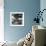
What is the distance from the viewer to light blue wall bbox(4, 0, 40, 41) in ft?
17.4

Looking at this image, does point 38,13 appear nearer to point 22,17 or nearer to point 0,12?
point 22,17

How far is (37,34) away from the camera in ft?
8.13

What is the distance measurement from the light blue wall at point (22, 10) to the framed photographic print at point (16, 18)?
0.12 metres

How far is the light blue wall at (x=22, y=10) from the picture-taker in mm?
5305

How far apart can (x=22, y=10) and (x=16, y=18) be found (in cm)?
41

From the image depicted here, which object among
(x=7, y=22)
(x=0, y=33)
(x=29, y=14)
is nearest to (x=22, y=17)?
(x=29, y=14)

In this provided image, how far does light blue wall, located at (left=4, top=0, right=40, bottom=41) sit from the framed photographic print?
122 mm

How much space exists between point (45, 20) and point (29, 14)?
3.58 feet

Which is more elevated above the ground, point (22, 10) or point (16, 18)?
point (22, 10)

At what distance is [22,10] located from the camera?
5.31 metres

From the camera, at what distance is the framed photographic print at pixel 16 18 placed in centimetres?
536

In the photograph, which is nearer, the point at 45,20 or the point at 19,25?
the point at 45,20

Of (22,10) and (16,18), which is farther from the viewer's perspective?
(16,18)

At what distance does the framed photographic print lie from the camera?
5355 millimetres
